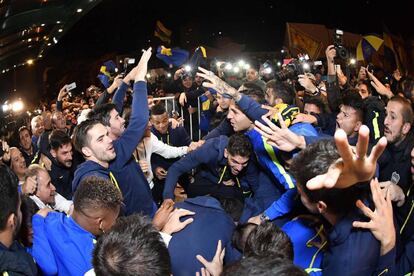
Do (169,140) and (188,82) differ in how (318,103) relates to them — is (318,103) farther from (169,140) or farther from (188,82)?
(188,82)

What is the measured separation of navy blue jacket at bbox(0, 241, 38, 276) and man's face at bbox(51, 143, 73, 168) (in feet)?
9.89

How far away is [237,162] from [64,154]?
2.23 meters

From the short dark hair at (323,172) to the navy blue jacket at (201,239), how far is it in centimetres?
83

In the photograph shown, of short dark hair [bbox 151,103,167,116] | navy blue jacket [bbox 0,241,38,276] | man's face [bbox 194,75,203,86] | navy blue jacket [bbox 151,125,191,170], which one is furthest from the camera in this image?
man's face [bbox 194,75,203,86]

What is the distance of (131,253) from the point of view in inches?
75.6

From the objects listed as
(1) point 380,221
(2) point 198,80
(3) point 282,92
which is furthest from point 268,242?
(2) point 198,80

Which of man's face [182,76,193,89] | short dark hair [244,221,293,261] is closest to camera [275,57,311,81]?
man's face [182,76,193,89]

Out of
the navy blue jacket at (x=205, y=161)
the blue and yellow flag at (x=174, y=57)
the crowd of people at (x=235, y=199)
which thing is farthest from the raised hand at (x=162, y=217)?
the blue and yellow flag at (x=174, y=57)

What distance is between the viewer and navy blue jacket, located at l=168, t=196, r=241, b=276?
2752 millimetres

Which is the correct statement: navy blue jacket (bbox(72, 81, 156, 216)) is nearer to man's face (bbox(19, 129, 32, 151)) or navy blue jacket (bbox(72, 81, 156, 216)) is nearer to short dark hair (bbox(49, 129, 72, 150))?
short dark hair (bbox(49, 129, 72, 150))

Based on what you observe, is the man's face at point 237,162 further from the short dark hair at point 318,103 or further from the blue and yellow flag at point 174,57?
the blue and yellow flag at point 174,57

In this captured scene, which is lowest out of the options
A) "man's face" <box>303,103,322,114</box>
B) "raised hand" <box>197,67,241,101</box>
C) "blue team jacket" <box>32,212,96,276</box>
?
"man's face" <box>303,103,322,114</box>

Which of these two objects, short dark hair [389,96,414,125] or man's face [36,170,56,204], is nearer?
man's face [36,170,56,204]

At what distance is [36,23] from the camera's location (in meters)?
5.47
